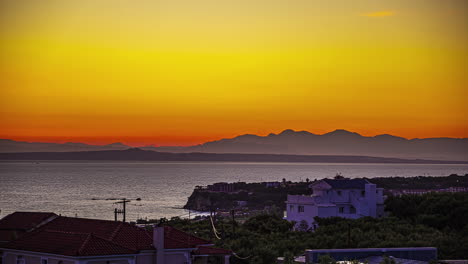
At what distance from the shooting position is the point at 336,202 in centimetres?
5184

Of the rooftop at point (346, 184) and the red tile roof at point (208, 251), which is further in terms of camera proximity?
the rooftop at point (346, 184)

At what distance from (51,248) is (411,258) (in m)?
13.9

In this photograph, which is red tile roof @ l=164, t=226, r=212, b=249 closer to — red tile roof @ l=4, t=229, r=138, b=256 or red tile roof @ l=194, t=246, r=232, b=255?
red tile roof @ l=194, t=246, r=232, b=255

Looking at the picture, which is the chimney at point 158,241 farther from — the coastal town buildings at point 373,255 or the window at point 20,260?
the coastal town buildings at point 373,255

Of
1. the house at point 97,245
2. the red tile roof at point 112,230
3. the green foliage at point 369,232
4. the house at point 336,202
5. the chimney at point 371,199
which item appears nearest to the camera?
the house at point 97,245

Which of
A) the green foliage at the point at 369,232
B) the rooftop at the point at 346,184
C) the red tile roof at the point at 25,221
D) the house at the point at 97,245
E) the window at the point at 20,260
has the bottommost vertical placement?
the green foliage at the point at 369,232

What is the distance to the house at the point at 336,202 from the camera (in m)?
49.7

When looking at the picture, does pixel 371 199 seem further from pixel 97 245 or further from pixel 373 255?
pixel 97 245

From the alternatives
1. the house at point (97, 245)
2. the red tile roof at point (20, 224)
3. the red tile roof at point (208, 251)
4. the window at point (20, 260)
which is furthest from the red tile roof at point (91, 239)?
the red tile roof at point (20, 224)

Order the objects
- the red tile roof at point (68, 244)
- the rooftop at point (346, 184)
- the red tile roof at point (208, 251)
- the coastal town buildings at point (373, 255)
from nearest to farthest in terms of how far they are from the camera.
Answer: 1. the red tile roof at point (68, 244)
2. the red tile roof at point (208, 251)
3. the coastal town buildings at point (373, 255)
4. the rooftop at point (346, 184)

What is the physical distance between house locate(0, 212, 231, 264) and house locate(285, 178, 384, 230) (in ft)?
89.9

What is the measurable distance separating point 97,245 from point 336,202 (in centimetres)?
3429

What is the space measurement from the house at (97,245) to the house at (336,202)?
1078 inches

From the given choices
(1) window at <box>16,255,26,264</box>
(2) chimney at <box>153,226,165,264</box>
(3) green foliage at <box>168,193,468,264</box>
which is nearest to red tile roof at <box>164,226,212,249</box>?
(2) chimney at <box>153,226,165,264</box>
